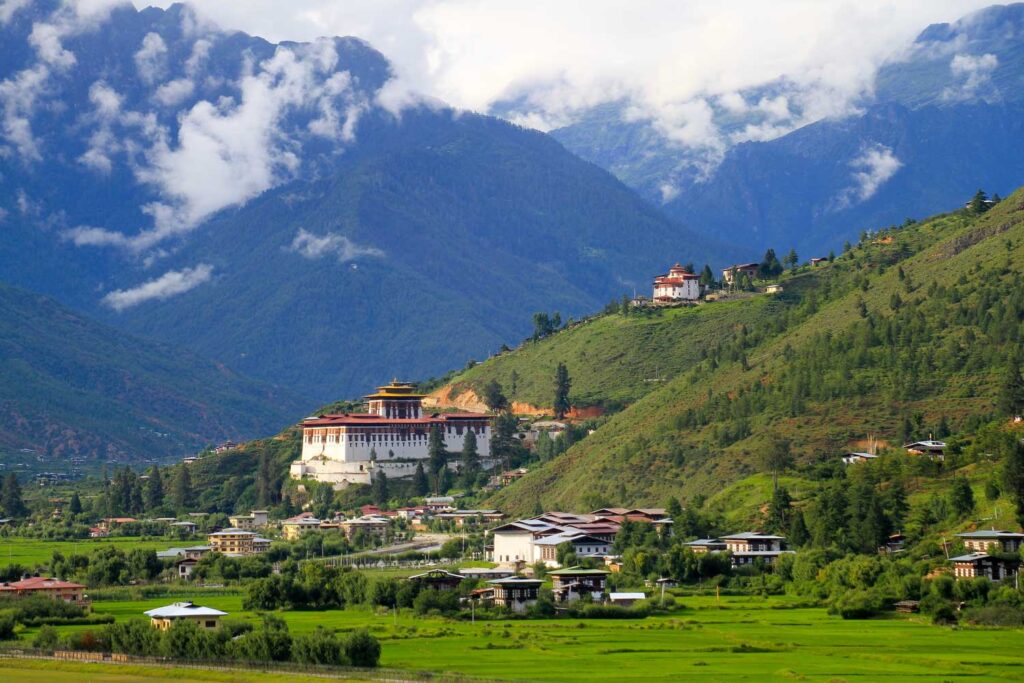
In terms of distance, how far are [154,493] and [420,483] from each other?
23.8m

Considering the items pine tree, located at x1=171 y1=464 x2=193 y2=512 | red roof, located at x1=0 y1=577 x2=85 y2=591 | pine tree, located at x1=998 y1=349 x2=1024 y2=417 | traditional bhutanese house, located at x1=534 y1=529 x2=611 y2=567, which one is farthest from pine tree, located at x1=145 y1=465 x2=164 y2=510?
pine tree, located at x1=998 y1=349 x2=1024 y2=417

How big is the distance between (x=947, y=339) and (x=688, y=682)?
73702mm

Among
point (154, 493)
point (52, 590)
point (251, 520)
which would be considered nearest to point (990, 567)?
point (52, 590)

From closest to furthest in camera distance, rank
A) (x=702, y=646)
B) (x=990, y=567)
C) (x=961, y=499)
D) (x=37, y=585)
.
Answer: (x=702, y=646) < (x=990, y=567) < (x=37, y=585) < (x=961, y=499)

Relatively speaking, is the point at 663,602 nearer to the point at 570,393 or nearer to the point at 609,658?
the point at 609,658

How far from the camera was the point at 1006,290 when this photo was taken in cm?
15275

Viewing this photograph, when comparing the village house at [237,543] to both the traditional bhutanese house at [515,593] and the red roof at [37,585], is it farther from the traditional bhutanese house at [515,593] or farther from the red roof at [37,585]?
the traditional bhutanese house at [515,593]

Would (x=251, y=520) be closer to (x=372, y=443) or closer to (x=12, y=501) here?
(x=372, y=443)

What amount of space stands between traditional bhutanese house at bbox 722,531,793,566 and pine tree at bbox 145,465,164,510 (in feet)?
249

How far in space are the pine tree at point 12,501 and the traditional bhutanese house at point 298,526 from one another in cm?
3107

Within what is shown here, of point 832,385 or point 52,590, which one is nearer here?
point 52,590

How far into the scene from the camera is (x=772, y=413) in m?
152

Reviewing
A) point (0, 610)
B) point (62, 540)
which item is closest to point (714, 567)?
point (0, 610)

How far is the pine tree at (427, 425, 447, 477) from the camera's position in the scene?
18400 cm
